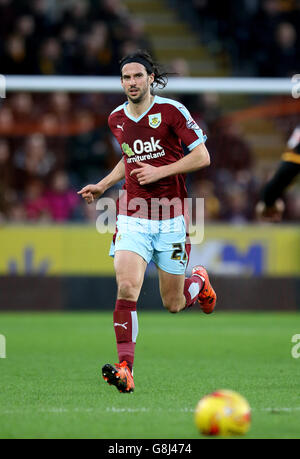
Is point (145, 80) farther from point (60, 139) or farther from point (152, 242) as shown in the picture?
point (60, 139)

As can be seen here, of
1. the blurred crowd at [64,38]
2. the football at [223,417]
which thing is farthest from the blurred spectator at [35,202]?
the football at [223,417]

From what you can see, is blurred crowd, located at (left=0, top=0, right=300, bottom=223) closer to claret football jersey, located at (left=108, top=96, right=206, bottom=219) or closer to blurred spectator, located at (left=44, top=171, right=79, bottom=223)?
blurred spectator, located at (left=44, top=171, right=79, bottom=223)

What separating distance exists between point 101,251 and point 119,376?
7348 mm

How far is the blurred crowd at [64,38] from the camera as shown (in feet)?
46.1

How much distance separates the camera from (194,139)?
6672 millimetres

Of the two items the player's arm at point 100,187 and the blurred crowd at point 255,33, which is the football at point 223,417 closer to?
the player's arm at point 100,187

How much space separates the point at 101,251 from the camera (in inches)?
528

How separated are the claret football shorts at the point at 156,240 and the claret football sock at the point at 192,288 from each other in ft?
1.74

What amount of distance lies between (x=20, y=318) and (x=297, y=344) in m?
4.49

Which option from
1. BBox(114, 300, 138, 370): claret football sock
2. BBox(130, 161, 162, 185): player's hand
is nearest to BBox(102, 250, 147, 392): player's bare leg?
BBox(114, 300, 138, 370): claret football sock

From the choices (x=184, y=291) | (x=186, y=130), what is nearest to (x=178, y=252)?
(x=184, y=291)

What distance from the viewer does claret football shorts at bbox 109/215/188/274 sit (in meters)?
6.68

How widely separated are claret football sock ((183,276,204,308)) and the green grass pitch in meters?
0.59

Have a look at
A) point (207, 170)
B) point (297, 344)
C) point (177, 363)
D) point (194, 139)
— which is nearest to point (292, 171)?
point (194, 139)
